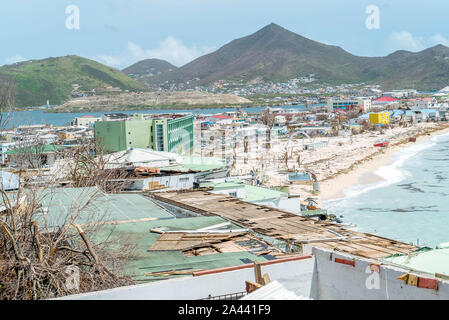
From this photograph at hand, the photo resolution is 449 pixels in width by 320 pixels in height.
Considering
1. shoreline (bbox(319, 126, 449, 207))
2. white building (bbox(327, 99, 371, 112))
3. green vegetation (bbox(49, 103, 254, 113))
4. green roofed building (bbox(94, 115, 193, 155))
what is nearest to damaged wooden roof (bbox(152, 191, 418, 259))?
shoreline (bbox(319, 126, 449, 207))

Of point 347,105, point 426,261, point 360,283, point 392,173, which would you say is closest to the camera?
point 360,283

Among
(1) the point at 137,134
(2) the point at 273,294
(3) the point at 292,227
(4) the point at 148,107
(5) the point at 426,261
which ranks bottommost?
(3) the point at 292,227

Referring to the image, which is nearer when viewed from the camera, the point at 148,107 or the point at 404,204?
the point at 404,204

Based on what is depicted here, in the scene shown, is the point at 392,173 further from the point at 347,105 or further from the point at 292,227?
the point at 347,105

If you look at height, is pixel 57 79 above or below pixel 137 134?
above

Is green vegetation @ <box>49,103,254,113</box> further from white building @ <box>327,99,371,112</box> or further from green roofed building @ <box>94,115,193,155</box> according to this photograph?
green roofed building @ <box>94,115,193,155</box>

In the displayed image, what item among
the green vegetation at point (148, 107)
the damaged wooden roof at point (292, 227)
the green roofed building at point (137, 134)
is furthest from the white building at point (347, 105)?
the damaged wooden roof at point (292, 227)

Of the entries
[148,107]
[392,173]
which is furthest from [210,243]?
[148,107]
